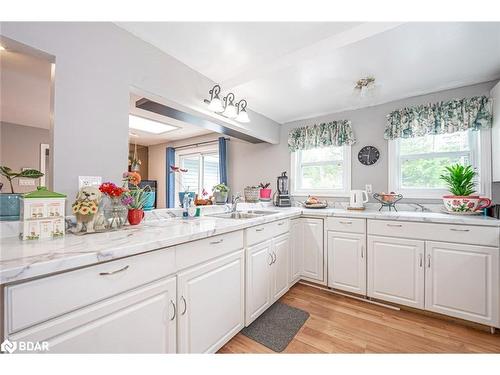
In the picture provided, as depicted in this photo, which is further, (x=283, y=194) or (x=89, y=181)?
(x=283, y=194)

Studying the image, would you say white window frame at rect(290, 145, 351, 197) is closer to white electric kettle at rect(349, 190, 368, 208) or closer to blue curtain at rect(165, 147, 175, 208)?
white electric kettle at rect(349, 190, 368, 208)

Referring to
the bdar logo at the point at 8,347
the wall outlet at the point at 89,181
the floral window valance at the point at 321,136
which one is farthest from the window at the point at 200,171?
the bdar logo at the point at 8,347

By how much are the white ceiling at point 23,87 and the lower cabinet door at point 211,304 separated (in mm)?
1642

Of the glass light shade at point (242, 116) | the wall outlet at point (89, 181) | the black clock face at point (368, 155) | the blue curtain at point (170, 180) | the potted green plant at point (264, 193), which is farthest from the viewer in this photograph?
the blue curtain at point (170, 180)

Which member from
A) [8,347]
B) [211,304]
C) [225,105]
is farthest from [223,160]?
[8,347]

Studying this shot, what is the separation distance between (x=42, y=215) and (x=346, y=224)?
2436 mm

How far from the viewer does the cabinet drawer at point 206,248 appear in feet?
3.99

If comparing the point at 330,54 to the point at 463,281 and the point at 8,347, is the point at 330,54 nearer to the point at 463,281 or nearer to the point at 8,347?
the point at 463,281

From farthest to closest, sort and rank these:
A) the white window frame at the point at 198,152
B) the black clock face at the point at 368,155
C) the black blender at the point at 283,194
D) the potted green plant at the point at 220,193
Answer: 1. the white window frame at the point at 198,152
2. the black blender at the point at 283,194
3. the black clock face at the point at 368,155
4. the potted green plant at the point at 220,193

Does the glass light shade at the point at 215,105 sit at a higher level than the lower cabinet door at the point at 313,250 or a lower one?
higher

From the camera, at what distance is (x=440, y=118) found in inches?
92.1

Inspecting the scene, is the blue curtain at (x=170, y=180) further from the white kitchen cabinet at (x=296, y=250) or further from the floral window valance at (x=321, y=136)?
the white kitchen cabinet at (x=296, y=250)

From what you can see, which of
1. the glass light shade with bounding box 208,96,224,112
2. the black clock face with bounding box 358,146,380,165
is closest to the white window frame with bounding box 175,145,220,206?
the glass light shade with bounding box 208,96,224,112
